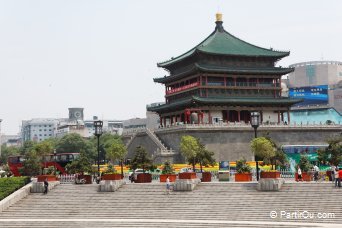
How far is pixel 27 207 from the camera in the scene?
36.4m

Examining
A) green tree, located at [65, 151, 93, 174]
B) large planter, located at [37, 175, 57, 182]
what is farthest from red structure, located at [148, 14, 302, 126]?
large planter, located at [37, 175, 57, 182]

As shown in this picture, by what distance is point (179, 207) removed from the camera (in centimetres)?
3288

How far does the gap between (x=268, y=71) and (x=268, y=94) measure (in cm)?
352

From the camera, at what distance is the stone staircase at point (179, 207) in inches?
1170

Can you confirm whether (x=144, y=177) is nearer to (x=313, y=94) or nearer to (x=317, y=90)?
(x=313, y=94)

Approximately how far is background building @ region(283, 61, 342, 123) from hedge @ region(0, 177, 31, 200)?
75637 millimetres

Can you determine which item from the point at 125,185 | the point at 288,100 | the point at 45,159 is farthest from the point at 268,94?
the point at 125,185

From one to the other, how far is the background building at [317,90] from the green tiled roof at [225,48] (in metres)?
30.0

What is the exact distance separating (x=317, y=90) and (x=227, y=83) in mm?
45337

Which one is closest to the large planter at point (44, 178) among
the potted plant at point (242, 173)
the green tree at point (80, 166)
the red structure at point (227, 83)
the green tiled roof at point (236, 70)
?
the green tree at point (80, 166)

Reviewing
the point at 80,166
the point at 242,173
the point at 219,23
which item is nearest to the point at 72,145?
the point at 219,23

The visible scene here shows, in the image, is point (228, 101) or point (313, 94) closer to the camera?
point (228, 101)

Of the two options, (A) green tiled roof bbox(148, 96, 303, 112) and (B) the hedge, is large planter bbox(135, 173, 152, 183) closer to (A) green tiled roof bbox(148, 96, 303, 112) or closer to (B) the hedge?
(B) the hedge

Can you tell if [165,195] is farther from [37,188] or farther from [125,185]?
[37,188]
